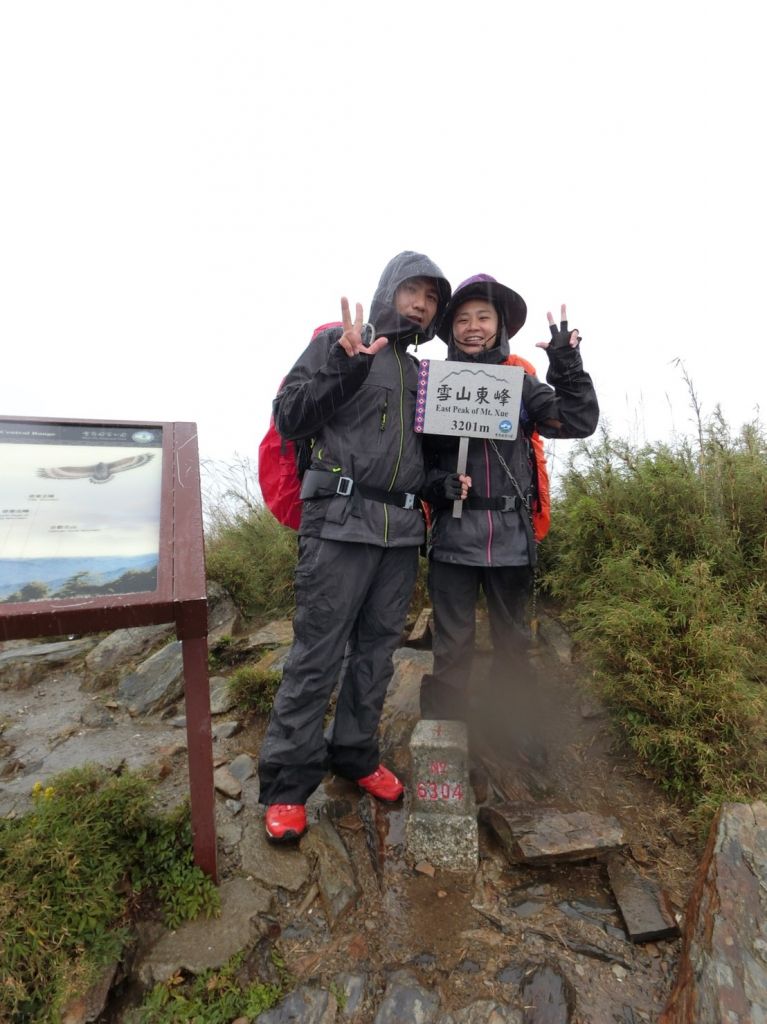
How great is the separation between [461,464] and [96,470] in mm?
1956

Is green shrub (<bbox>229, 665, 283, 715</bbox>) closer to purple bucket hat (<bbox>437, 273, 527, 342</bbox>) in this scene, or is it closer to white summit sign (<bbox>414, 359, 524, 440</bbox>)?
white summit sign (<bbox>414, 359, 524, 440</bbox>)

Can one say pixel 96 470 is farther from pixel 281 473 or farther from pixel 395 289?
pixel 395 289

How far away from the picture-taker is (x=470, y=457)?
3.47 metres

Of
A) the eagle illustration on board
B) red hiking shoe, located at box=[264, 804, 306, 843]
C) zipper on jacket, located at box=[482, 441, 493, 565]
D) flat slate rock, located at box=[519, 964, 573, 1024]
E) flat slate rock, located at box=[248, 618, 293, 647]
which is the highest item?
the eagle illustration on board

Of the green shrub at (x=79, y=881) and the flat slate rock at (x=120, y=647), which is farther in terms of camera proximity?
the flat slate rock at (x=120, y=647)

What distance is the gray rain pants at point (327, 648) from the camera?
280cm

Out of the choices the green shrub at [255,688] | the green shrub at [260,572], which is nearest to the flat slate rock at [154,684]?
the green shrub at [255,688]

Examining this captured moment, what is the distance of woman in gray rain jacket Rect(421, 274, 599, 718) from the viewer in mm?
3301

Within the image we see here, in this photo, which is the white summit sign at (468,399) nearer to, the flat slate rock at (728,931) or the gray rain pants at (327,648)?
the gray rain pants at (327,648)

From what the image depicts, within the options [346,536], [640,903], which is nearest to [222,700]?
[346,536]

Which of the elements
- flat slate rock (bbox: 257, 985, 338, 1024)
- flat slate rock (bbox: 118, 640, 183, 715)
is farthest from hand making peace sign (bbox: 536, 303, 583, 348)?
flat slate rock (bbox: 118, 640, 183, 715)

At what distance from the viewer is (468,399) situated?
3133 mm

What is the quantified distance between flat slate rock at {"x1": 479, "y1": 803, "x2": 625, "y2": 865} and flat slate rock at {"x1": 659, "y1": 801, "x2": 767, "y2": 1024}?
17.9 inches

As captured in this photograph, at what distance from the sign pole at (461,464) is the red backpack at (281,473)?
0.94m
